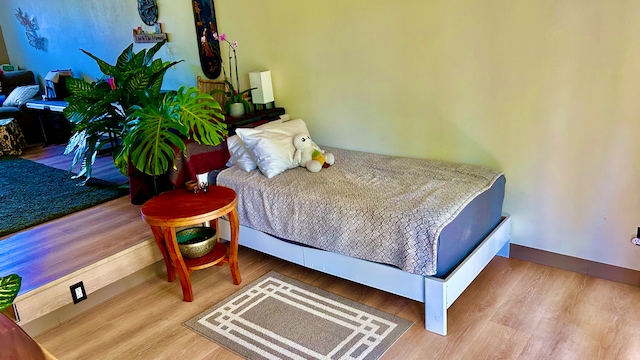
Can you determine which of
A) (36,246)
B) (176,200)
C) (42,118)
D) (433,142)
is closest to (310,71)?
(433,142)

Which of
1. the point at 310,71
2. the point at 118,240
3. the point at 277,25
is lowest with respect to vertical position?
the point at 118,240

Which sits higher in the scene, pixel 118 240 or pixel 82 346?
pixel 118 240

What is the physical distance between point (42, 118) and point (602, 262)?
20.4 ft

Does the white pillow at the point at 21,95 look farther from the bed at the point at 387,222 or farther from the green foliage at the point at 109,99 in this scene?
the bed at the point at 387,222

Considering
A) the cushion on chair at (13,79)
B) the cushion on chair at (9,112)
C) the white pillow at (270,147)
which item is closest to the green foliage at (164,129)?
the white pillow at (270,147)

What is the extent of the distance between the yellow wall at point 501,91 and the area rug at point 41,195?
1.84 meters

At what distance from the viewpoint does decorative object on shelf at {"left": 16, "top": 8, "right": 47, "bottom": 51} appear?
20.0 feet

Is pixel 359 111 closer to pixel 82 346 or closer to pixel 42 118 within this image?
pixel 82 346

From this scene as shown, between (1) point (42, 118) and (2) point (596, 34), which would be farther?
(1) point (42, 118)

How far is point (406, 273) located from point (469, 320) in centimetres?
41

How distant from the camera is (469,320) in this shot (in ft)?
7.23

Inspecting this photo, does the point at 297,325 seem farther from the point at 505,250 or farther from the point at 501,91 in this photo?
the point at 501,91

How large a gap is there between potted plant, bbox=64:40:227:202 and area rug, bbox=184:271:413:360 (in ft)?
3.24

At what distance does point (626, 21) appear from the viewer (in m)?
2.12
